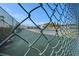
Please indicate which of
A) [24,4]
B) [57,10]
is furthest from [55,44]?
[24,4]

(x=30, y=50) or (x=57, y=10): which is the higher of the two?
(x=57, y=10)

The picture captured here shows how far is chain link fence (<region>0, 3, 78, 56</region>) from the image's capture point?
1687 millimetres

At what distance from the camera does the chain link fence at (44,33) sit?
5.53 ft

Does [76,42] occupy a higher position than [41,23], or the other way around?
[41,23]

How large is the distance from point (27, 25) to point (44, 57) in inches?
8.6

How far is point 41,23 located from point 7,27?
0.65 feet

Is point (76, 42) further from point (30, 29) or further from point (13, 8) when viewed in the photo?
point (13, 8)

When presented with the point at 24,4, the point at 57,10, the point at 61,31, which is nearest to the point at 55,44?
the point at 61,31

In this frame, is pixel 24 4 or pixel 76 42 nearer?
pixel 24 4

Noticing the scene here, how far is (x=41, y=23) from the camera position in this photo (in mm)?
1709

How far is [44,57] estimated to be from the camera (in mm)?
1738

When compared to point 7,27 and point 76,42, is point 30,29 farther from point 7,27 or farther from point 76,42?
point 76,42

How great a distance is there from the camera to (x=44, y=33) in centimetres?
174

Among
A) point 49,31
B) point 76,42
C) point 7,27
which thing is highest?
point 7,27
